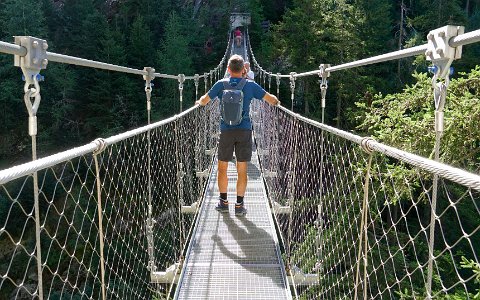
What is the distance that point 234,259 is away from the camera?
245 cm

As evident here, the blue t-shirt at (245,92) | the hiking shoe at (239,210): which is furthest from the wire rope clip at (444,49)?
the hiking shoe at (239,210)

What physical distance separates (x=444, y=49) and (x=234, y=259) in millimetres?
1809

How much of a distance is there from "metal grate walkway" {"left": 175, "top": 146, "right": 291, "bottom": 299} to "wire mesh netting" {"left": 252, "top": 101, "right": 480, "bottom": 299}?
0.36ft

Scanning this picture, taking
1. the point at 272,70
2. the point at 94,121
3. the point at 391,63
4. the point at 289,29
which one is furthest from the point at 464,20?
the point at 94,121

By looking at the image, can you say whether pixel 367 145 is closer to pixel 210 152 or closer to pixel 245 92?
pixel 245 92

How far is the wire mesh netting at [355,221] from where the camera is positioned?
116 centimetres

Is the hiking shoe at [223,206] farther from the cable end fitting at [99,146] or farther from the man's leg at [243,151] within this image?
the cable end fitting at [99,146]

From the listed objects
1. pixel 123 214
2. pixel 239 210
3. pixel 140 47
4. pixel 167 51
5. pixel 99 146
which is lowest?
pixel 123 214

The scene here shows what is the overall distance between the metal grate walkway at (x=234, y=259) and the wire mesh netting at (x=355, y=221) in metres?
0.11

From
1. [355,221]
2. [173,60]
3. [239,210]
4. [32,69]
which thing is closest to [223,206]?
[239,210]

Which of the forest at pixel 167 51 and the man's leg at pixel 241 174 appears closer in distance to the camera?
the man's leg at pixel 241 174

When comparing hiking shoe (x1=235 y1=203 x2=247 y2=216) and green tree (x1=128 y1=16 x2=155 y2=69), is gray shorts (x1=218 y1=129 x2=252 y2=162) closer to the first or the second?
hiking shoe (x1=235 y1=203 x2=247 y2=216)

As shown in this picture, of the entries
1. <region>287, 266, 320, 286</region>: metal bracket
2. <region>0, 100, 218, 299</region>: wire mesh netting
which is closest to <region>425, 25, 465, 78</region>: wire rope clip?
<region>0, 100, 218, 299</region>: wire mesh netting

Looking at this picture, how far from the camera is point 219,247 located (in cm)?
258
